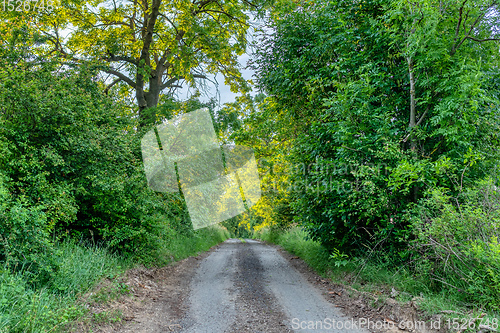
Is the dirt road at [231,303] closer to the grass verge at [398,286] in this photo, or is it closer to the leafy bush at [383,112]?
the grass verge at [398,286]

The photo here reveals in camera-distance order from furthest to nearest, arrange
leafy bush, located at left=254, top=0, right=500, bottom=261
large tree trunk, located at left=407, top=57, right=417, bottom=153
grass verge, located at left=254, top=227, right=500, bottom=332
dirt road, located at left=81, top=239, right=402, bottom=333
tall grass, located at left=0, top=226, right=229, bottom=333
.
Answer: large tree trunk, located at left=407, top=57, right=417, bottom=153
leafy bush, located at left=254, top=0, right=500, bottom=261
dirt road, located at left=81, top=239, right=402, bottom=333
grass verge, located at left=254, top=227, right=500, bottom=332
tall grass, located at left=0, top=226, right=229, bottom=333

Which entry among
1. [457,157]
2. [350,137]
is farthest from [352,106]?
[457,157]

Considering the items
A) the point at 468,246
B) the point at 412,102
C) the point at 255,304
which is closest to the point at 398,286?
the point at 468,246

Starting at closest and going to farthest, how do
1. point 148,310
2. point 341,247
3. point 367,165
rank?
point 148,310 < point 367,165 < point 341,247

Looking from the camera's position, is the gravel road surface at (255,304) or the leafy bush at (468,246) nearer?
the leafy bush at (468,246)

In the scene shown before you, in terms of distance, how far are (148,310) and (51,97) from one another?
451 cm

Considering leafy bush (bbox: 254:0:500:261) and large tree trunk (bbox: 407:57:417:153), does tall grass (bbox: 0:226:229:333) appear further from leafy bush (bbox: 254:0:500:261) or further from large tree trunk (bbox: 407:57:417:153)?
large tree trunk (bbox: 407:57:417:153)

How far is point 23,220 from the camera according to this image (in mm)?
4160

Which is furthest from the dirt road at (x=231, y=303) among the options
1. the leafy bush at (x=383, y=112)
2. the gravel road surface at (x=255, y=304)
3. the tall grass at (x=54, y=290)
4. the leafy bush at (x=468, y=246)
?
the leafy bush at (x=383, y=112)

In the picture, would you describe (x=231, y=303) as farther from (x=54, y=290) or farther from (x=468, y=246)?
(x=468, y=246)

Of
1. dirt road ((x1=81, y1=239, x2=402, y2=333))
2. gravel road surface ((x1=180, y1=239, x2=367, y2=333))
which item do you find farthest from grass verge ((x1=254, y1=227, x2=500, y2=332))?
gravel road surface ((x1=180, y1=239, x2=367, y2=333))

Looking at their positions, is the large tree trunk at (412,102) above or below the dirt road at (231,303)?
above

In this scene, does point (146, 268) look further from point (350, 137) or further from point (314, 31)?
point (314, 31)

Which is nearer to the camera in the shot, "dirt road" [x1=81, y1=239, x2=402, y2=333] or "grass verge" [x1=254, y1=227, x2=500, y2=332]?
"grass verge" [x1=254, y1=227, x2=500, y2=332]
